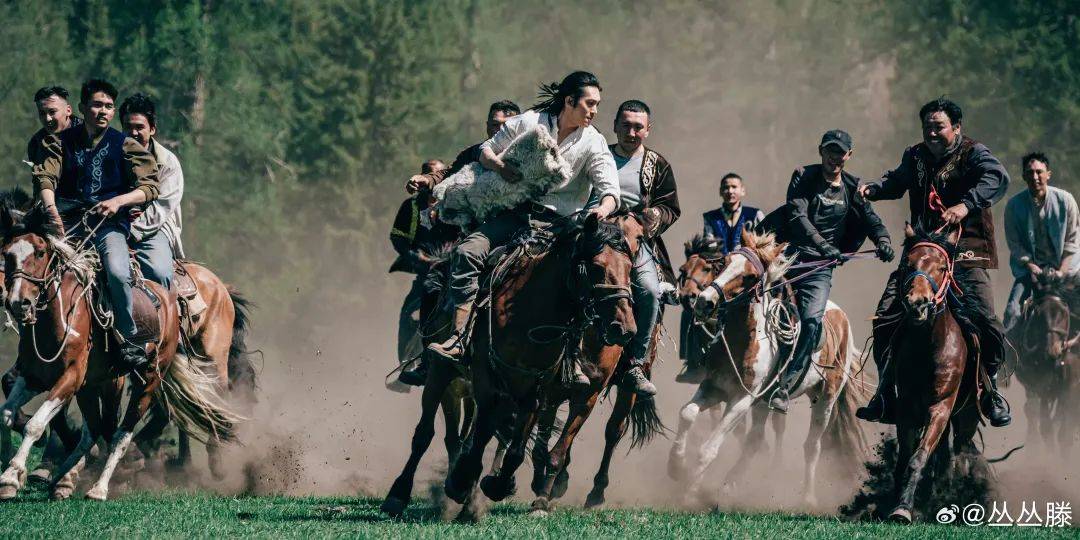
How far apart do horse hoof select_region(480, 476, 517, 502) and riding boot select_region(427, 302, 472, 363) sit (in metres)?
0.87

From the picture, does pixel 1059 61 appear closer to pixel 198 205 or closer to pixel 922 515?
pixel 198 205

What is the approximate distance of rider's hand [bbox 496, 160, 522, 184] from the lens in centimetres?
1023

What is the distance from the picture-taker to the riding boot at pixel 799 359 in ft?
44.3

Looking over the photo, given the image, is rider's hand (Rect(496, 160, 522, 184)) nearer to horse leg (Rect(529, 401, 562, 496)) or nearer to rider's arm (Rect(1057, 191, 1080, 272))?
horse leg (Rect(529, 401, 562, 496))

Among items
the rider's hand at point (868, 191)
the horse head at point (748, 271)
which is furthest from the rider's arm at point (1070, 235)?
the rider's hand at point (868, 191)

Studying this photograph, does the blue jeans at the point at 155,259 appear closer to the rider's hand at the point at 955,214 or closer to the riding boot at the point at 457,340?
the riding boot at the point at 457,340

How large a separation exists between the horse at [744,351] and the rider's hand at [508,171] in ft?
8.68

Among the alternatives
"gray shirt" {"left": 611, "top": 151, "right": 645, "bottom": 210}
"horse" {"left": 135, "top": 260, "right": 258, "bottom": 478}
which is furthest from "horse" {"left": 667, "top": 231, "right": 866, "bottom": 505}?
"horse" {"left": 135, "top": 260, "right": 258, "bottom": 478}

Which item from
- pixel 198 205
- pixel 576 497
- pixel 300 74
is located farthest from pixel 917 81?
pixel 576 497

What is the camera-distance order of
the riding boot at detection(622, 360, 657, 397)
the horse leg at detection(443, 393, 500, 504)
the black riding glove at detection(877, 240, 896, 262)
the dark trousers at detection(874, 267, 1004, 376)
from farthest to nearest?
1. the black riding glove at detection(877, 240, 896, 262)
2. the riding boot at detection(622, 360, 657, 397)
3. the dark trousers at detection(874, 267, 1004, 376)
4. the horse leg at detection(443, 393, 500, 504)

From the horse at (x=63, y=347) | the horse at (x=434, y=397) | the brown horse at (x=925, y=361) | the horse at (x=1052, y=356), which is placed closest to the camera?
the horse at (x=434, y=397)

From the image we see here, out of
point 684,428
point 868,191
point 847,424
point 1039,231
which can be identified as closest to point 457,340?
point 684,428

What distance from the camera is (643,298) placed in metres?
11.0

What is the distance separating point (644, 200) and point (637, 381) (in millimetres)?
1516
